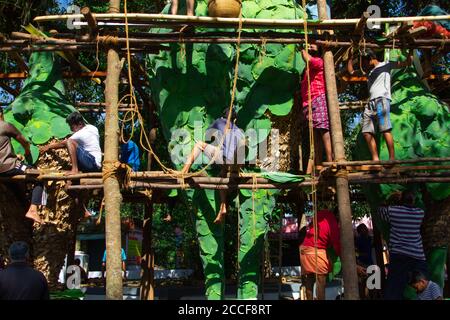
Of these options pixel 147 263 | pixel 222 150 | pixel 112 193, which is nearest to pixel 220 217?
pixel 222 150

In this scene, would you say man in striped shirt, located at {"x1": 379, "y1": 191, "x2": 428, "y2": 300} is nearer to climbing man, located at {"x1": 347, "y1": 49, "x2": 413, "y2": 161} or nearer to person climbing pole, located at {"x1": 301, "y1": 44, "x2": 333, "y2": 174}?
climbing man, located at {"x1": 347, "y1": 49, "x2": 413, "y2": 161}

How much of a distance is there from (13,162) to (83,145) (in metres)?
0.84

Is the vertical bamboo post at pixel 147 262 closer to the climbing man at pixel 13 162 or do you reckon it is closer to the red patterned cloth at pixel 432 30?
the climbing man at pixel 13 162

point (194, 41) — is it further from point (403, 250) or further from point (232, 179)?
point (403, 250)

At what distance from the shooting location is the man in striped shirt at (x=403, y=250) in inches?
228

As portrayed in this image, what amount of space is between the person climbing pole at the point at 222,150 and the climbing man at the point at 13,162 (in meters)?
A: 2.03

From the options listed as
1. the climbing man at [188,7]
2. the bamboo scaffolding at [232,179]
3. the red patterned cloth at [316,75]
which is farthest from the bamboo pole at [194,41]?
the bamboo scaffolding at [232,179]

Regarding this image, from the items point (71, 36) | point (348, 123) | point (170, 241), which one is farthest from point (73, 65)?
point (170, 241)

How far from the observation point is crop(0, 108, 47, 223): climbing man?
243 inches

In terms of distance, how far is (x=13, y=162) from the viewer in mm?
6242

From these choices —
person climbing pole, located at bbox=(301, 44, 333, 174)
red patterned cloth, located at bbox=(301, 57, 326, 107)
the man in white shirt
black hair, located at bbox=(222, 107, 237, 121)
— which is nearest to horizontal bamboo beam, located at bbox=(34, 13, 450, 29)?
person climbing pole, located at bbox=(301, 44, 333, 174)

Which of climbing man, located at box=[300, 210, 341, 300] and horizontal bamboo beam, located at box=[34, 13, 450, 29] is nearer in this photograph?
horizontal bamboo beam, located at box=[34, 13, 450, 29]

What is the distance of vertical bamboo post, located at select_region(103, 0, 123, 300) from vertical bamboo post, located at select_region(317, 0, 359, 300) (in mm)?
2082

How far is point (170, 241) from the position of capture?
19578mm
